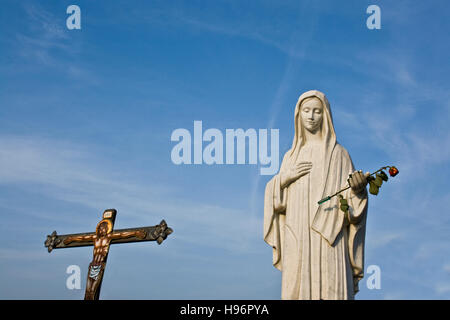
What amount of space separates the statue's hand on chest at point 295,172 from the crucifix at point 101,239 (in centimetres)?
549

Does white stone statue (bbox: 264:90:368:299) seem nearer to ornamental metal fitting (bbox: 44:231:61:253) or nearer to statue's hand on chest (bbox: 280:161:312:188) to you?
statue's hand on chest (bbox: 280:161:312:188)

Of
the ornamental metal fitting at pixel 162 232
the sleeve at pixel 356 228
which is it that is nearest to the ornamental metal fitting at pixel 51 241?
the ornamental metal fitting at pixel 162 232

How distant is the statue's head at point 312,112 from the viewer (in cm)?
1176

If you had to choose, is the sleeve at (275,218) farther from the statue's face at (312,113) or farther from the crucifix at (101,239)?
the crucifix at (101,239)

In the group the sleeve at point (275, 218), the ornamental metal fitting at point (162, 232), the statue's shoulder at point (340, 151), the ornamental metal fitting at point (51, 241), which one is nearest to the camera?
the sleeve at point (275, 218)

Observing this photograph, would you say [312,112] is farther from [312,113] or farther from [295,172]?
[295,172]

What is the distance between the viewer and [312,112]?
463 inches

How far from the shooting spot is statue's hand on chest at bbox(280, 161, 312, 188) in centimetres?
1160

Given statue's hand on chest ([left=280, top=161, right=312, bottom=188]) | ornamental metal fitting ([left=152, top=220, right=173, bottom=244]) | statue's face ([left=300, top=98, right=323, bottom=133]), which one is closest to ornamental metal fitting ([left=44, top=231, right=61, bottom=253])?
ornamental metal fitting ([left=152, top=220, right=173, bottom=244])

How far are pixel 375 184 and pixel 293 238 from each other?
5.78 ft
